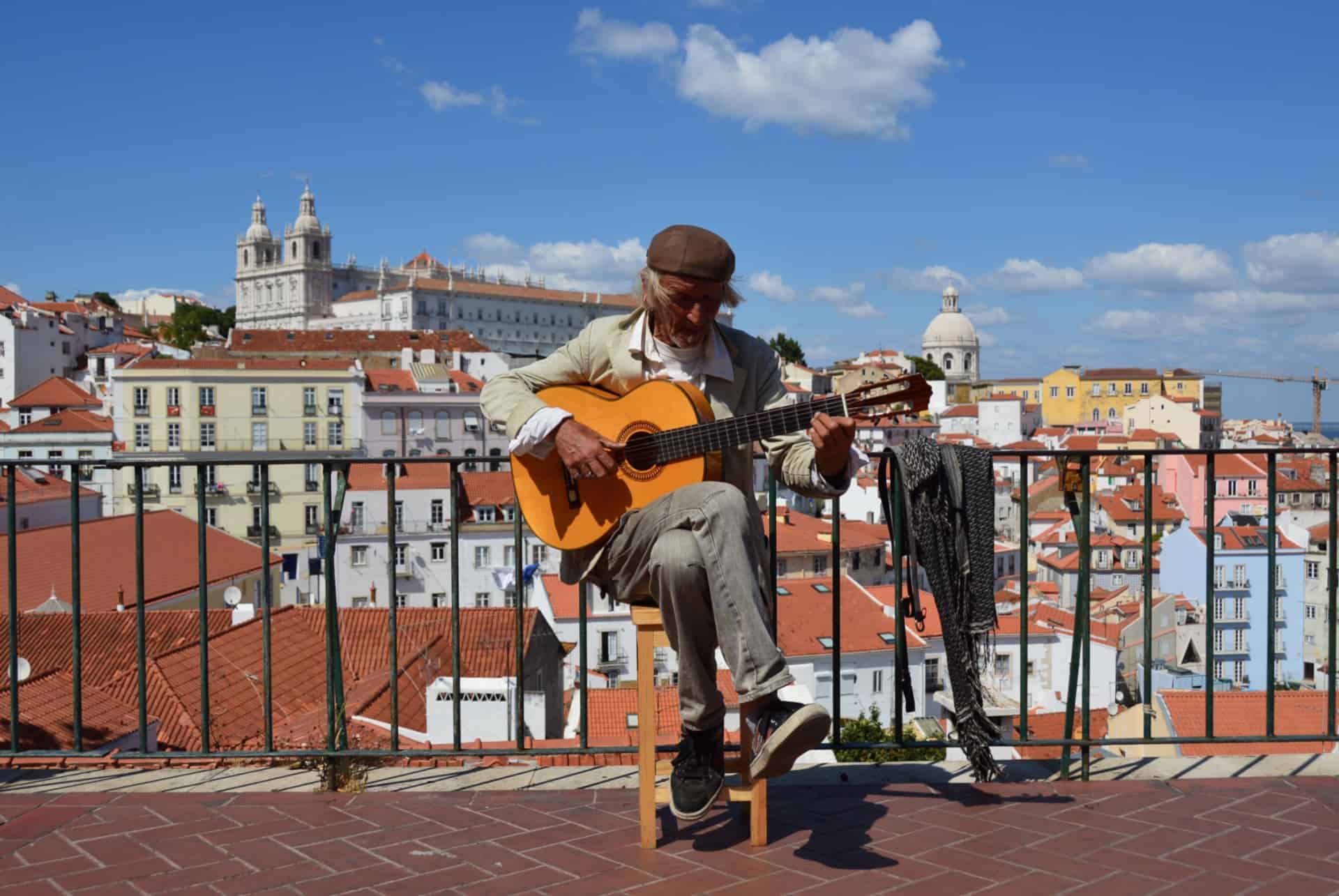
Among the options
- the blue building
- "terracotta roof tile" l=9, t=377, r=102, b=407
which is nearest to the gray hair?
the blue building

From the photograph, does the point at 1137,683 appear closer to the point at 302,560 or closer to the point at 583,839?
the point at 302,560

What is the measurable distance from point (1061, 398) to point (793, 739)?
474ft

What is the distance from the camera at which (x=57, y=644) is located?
51.3ft

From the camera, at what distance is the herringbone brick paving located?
294cm

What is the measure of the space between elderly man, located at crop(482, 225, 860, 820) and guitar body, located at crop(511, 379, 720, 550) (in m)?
0.06

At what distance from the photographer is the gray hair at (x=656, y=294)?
325 centimetres

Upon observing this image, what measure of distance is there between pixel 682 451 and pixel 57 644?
595 inches

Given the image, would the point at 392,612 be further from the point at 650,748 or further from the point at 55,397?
the point at 55,397

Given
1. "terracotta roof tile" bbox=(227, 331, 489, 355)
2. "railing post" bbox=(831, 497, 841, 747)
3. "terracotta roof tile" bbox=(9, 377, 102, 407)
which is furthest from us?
"terracotta roof tile" bbox=(227, 331, 489, 355)

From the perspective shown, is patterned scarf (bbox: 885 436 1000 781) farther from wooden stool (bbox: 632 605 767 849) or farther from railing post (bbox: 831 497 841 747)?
wooden stool (bbox: 632 605 767 849)

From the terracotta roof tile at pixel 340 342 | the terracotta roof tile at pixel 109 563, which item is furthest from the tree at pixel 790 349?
the terracotta roof tile at pixel 109 563

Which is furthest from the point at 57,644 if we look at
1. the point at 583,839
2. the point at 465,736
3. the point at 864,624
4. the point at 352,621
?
the point at 864,624

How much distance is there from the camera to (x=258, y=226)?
14775 cm

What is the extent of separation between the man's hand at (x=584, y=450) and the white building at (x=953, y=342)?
543 feet
